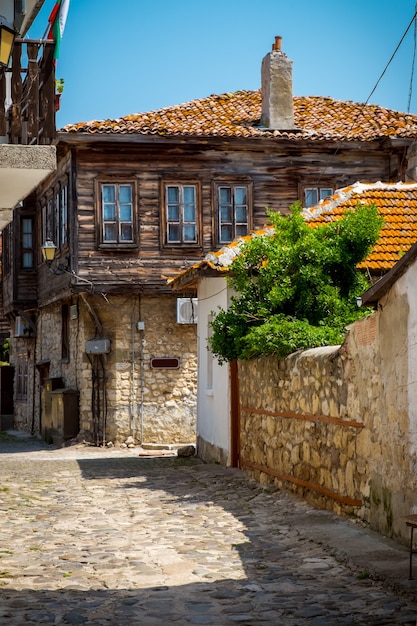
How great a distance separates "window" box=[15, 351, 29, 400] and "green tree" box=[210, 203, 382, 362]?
16.9 metres

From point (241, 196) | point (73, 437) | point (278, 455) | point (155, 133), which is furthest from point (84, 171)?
point (278, 455)

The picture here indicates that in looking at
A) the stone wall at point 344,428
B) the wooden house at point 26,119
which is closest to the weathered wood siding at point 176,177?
the stone wall at point 344,428

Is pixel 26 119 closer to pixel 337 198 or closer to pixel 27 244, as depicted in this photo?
pixel 337 198

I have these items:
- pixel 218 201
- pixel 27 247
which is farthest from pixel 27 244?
pixel 218 201

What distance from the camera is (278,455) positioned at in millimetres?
13016

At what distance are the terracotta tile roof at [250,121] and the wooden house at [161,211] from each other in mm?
49

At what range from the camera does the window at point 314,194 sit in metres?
23.7

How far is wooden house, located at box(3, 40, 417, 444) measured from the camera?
22.8 meters

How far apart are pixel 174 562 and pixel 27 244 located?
20737 millimetres

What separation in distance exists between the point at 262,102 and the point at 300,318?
11.5 m

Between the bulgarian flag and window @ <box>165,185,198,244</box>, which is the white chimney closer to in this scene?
window @ <box>165,185,198,244</box>

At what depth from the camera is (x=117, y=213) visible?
904 inches

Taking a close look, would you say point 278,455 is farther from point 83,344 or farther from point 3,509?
point 83,344

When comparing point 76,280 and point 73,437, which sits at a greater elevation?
point 76,280
